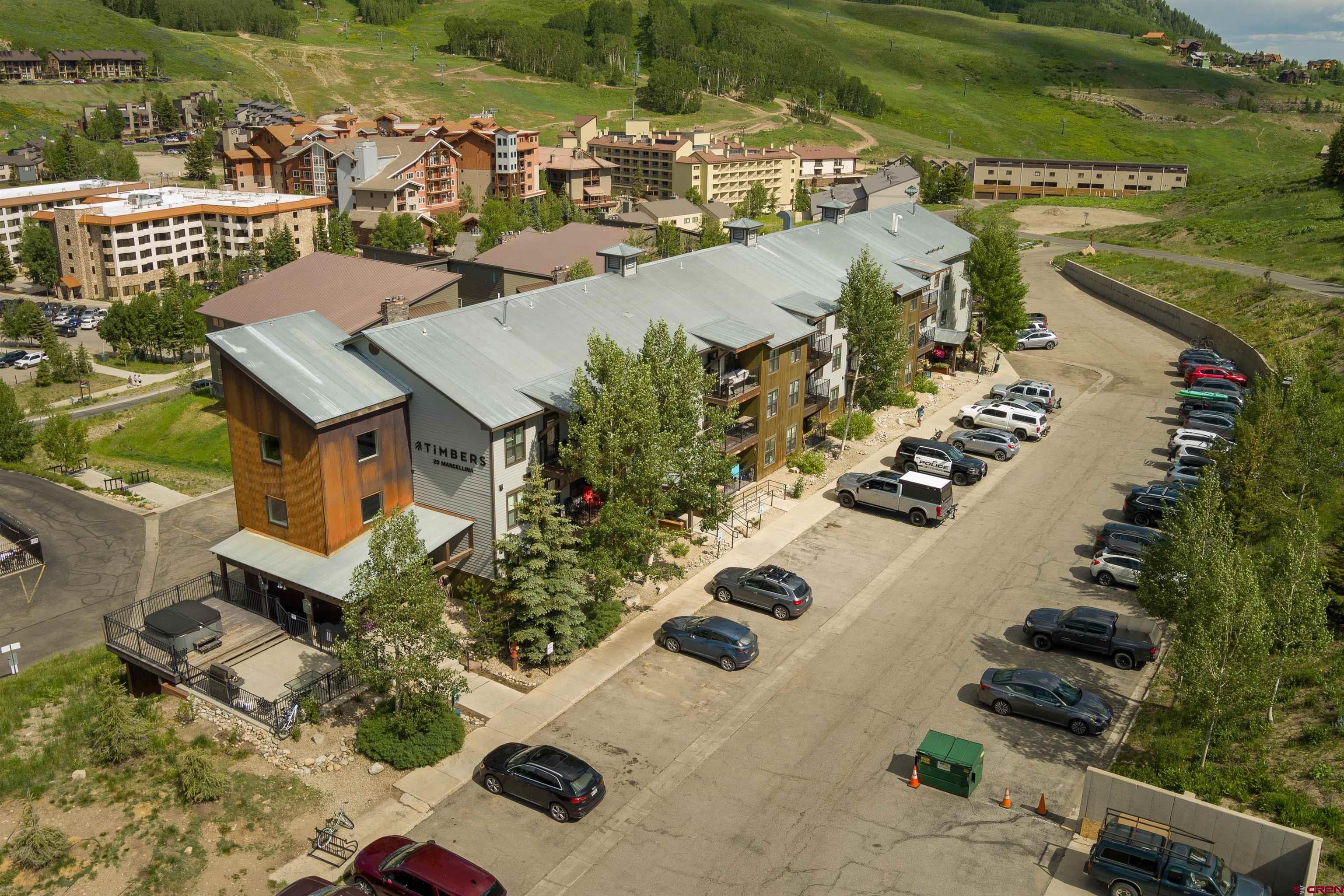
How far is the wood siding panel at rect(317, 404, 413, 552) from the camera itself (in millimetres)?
35156

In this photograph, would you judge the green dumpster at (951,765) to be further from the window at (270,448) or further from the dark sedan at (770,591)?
the window at (270,448)

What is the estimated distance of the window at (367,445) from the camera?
3631cm

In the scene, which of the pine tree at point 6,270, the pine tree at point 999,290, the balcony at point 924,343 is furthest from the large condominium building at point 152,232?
the pine tree at point 999,290

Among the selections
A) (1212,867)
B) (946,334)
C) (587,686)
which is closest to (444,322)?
(587,686)

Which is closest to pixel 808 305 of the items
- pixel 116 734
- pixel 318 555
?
pixel 318 555

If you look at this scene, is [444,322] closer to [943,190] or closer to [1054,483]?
[1054,483]

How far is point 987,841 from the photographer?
2661 cm

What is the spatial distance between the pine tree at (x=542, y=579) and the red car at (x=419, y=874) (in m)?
9.50

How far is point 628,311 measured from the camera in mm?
47562

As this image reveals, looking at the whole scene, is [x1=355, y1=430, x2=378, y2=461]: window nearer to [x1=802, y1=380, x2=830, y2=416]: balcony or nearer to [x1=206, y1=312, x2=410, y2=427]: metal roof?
[x1=206, y1=312, x2=410, y2=427]: metal roof

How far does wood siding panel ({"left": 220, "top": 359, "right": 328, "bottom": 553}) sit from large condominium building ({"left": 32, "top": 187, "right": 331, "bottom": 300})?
309 ft

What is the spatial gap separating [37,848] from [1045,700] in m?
29.1

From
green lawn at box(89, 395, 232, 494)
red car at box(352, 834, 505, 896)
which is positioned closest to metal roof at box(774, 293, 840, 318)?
green lawn at box(89, 395, 232, 494)

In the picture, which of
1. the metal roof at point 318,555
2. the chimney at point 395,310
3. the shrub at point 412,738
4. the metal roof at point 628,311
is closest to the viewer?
the shrub at point 412,738
